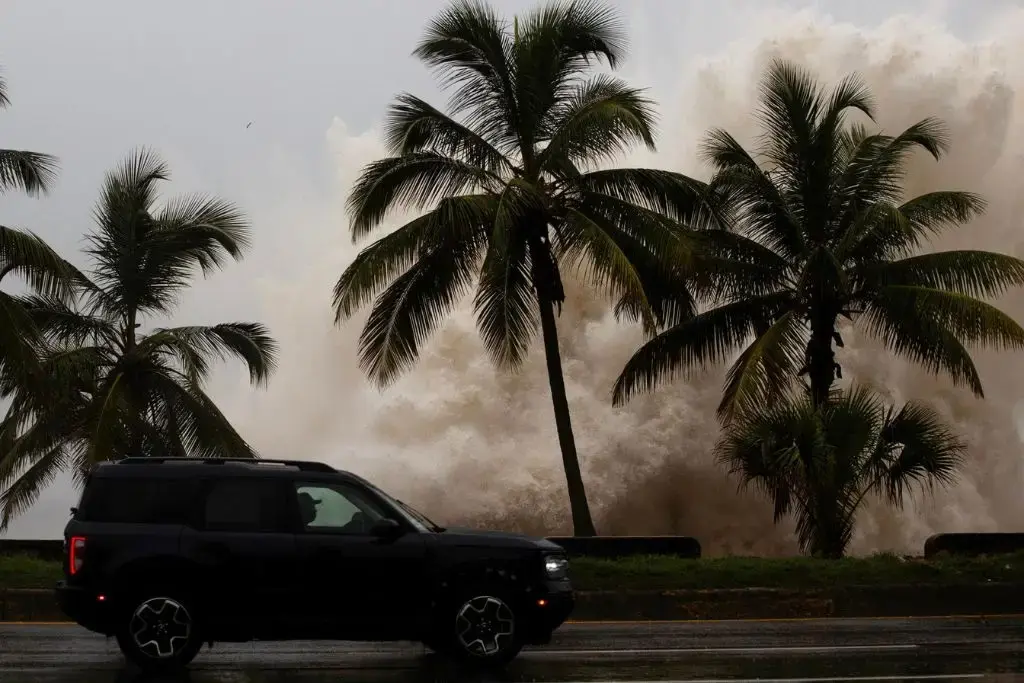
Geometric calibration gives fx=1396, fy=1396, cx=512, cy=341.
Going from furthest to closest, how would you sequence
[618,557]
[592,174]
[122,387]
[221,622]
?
[122,387], [592,174], [618,557], [221,622]

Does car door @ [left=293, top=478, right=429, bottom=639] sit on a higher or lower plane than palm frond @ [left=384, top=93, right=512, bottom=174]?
lower

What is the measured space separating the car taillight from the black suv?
0.01 metres

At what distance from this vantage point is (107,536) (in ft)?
33.9

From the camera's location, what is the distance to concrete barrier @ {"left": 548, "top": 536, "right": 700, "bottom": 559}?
1895 cm

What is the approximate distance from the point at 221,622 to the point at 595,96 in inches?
588

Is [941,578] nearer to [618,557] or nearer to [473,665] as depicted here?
[618,557]

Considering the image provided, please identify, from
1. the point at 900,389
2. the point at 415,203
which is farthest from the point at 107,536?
the point at 900,389

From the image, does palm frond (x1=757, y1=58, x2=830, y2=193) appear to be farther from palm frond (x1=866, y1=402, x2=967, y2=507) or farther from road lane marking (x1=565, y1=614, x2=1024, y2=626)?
road lane marking (x1=565, y1=614, x2=1024, y2=626)

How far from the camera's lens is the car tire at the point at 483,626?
1036 cm

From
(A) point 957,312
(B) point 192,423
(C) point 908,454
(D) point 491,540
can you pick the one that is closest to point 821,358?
(A) point 957,312

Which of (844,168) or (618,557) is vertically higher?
(844,168)

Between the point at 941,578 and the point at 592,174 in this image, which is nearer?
the point at 941,578

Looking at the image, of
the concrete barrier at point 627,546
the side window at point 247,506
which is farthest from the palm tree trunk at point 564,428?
the side window at point 247,506

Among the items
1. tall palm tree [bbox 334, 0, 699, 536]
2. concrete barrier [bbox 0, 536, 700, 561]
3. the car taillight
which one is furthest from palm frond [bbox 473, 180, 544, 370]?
the car taillight
